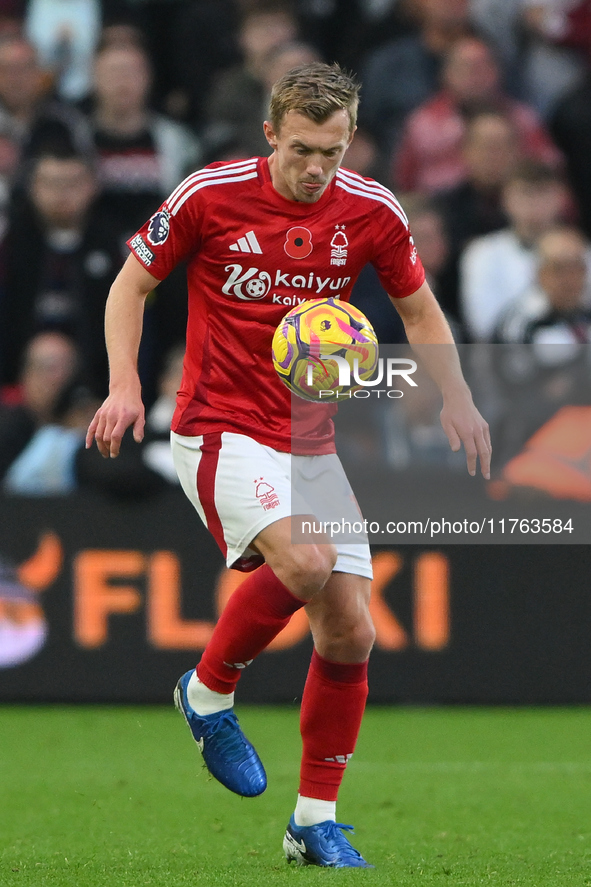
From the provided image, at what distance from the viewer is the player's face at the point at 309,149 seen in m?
4.12

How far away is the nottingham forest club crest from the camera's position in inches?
173

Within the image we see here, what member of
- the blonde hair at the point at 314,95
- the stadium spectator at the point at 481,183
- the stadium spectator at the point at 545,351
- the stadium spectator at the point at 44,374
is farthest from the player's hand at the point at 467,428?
the stadium spectator at the point at 481,183

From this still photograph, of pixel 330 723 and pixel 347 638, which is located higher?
pixel 347 638

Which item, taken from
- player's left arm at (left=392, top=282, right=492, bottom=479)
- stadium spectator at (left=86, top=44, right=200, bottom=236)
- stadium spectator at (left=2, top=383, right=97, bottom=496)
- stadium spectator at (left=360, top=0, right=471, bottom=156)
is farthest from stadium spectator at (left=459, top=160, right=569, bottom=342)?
player's left arm at (left=392, top=282, right=492, bottom=479)

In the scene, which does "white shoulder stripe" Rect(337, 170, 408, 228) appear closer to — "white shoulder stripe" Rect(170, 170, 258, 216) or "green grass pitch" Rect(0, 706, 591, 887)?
"white shoulder stripe" Rect(170, 170, 258, 216)

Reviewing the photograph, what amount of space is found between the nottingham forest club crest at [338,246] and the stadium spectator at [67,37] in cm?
591

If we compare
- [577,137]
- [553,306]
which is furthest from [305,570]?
[577,137]

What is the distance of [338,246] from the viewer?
441 centimetres

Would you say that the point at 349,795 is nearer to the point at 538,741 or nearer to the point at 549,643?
the point at 538,741

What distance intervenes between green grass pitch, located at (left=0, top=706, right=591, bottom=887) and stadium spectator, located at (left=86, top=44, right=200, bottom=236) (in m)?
3.49

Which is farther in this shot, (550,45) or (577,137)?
(550,45)

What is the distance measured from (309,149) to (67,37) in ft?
20.7

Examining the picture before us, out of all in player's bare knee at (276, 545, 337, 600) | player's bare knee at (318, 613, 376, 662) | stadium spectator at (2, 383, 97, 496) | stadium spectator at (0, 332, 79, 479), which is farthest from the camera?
stadium spectator at (0, 332, 79, 479)

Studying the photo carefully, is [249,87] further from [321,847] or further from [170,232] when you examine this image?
[321,847]
